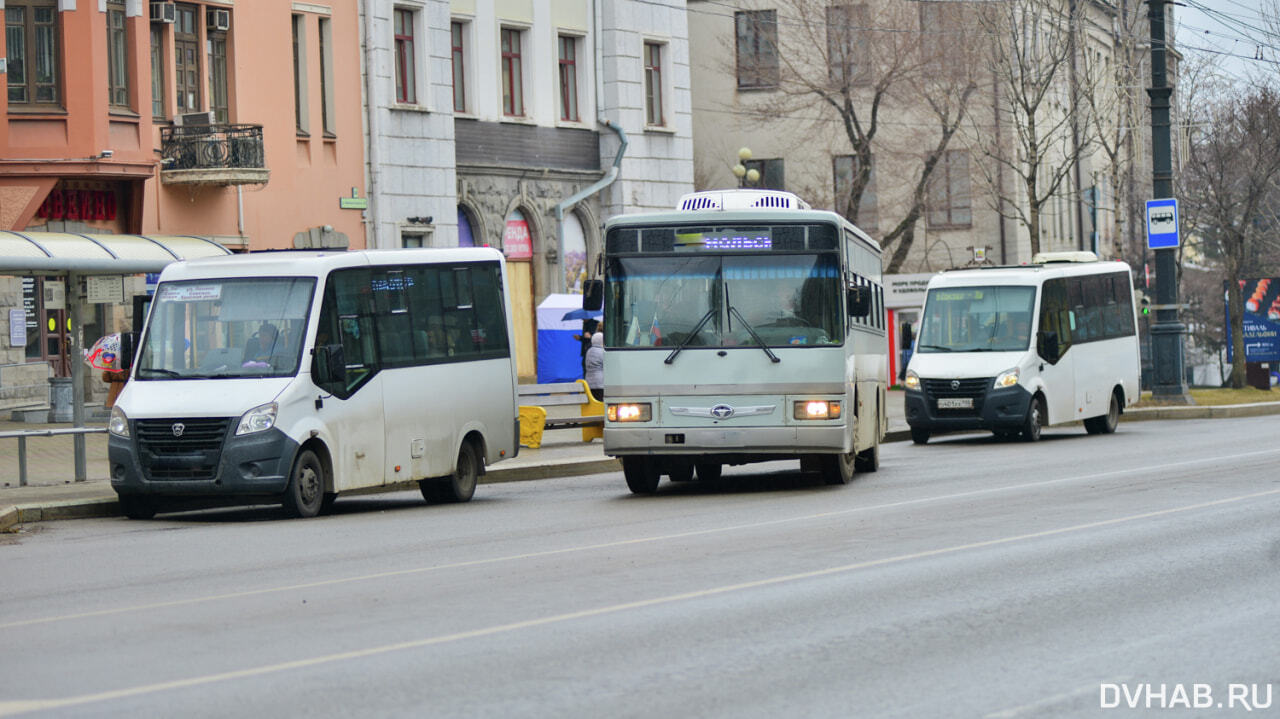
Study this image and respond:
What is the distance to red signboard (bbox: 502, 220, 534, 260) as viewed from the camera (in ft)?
139

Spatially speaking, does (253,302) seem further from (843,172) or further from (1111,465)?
(843,172)

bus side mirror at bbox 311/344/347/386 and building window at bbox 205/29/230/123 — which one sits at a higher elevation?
building window at bbox 205/29/230/123

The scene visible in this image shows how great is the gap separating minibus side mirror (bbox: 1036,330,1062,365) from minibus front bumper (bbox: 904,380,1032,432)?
898 mm

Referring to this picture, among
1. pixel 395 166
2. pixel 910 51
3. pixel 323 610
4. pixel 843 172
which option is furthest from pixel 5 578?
pixel 843 172

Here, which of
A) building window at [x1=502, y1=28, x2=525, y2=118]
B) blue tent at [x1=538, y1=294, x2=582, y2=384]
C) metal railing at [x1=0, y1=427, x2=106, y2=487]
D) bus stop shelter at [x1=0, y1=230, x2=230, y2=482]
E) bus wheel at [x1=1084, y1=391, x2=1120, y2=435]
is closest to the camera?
metal railing at [x1=0, y1=427, x2=106, y2=487]

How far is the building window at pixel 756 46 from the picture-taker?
58.4m

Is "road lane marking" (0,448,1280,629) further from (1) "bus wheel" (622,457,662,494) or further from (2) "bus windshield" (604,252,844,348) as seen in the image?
(1) "bus wheel" (622,457,662,494)

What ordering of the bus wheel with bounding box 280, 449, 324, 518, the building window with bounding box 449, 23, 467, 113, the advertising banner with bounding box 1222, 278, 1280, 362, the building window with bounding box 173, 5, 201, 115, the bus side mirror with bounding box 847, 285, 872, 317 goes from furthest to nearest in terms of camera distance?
the advertising banner with bounding box 1222, 278, 1280, 362 → the building window with bounding box 449, 23, 467, 113 → the building window with bounding box 173, 5, 201, 115 → the bus side mirror with bounding box 847, 285, 872, 317 → the bus wheel with bounding box 280, 449, 324, 518

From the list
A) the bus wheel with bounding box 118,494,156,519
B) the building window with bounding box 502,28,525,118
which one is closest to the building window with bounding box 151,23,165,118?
the building window with bounding box 502,28,525,118

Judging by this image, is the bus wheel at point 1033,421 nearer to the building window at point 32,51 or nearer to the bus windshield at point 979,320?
the bus windshield at point 979,320

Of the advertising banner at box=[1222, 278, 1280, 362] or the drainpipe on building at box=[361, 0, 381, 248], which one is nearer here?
the drainpipe on building at box=[361, 0, 381, 248]

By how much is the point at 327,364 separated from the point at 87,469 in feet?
20.5

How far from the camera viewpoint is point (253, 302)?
59.0ft

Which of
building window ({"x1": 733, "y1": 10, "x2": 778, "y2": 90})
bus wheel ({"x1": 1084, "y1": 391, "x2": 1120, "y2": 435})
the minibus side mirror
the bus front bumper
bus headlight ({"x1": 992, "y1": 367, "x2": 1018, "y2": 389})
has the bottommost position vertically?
A: bus wheel ({"x1": 1084, "y1": 391, "x2": 1120, "y2": 435})
